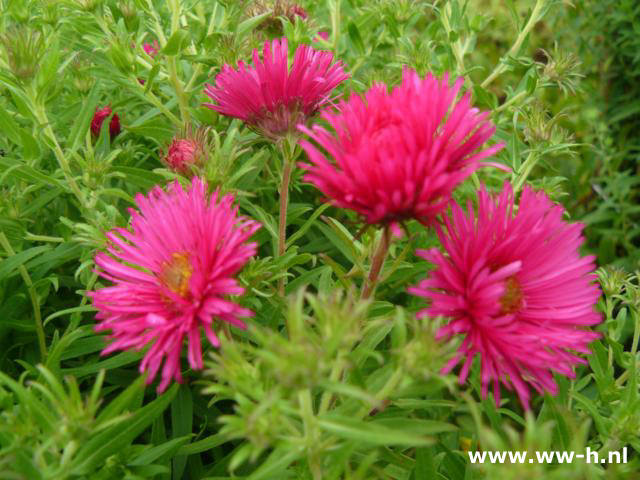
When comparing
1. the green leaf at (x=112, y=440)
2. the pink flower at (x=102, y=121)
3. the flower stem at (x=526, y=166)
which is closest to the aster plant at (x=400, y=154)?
the green leaf at (x=112, y=440)

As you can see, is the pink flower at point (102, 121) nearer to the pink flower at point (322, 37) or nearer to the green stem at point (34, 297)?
the green stem at point (34, 297)

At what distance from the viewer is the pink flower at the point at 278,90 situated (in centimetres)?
102

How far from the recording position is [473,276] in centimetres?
78

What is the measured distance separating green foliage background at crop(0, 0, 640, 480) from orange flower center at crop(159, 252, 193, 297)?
114 millimetres

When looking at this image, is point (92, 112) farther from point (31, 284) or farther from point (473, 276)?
point (473, 276)

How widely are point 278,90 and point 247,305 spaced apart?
0.36 meters

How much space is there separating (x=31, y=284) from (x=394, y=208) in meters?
0.80

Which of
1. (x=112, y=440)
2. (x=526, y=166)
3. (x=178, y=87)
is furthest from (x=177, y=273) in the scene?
(x=526, y=166)

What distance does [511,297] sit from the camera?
0.84m

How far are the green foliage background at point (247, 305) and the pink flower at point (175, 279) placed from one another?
0.06m

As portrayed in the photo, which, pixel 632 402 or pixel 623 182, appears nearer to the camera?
pixel 632 402

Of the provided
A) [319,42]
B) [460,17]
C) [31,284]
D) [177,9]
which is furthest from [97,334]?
[460,17]

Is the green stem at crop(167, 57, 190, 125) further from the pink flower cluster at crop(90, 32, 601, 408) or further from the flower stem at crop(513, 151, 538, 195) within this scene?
the flower stem at crop(513, 151, 538, 195)

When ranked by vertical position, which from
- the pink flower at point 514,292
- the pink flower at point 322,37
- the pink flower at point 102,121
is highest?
the pink flower at point 322,37
